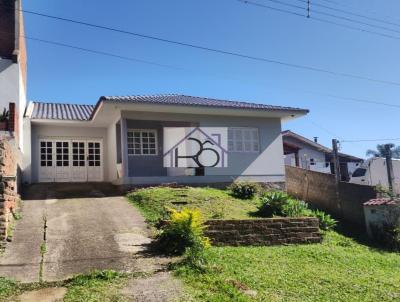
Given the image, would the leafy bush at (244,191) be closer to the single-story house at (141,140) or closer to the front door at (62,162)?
the single-story house at (141,140)

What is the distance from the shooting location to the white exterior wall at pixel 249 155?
16406 mm

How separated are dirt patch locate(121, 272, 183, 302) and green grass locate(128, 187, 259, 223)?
151 inches

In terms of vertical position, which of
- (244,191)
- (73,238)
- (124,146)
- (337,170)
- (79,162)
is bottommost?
(73,238)

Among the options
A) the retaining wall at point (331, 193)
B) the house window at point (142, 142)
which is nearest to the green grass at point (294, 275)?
the retaining wall at point (331, 193)

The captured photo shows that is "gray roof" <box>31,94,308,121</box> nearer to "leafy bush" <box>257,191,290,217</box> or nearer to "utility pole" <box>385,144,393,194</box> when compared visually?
"utility pole" <box>385,144,393,194</box>

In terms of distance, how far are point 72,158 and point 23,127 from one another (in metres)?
2.48

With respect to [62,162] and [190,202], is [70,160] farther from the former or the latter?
[190,202]

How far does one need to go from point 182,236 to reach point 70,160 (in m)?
11.6

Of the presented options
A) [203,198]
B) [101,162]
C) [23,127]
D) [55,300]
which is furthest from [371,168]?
[55,300]

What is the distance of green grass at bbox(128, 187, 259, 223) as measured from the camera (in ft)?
37.4

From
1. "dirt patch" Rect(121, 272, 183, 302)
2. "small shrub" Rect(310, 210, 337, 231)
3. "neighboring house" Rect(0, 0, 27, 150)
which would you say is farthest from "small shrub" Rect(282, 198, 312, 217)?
"neighboring house" Rect(0, 0, 27, 150)

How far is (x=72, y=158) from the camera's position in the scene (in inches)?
729

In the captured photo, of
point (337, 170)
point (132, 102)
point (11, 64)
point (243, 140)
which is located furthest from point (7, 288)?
point (243, 140)

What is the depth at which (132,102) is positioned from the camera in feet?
48.0
